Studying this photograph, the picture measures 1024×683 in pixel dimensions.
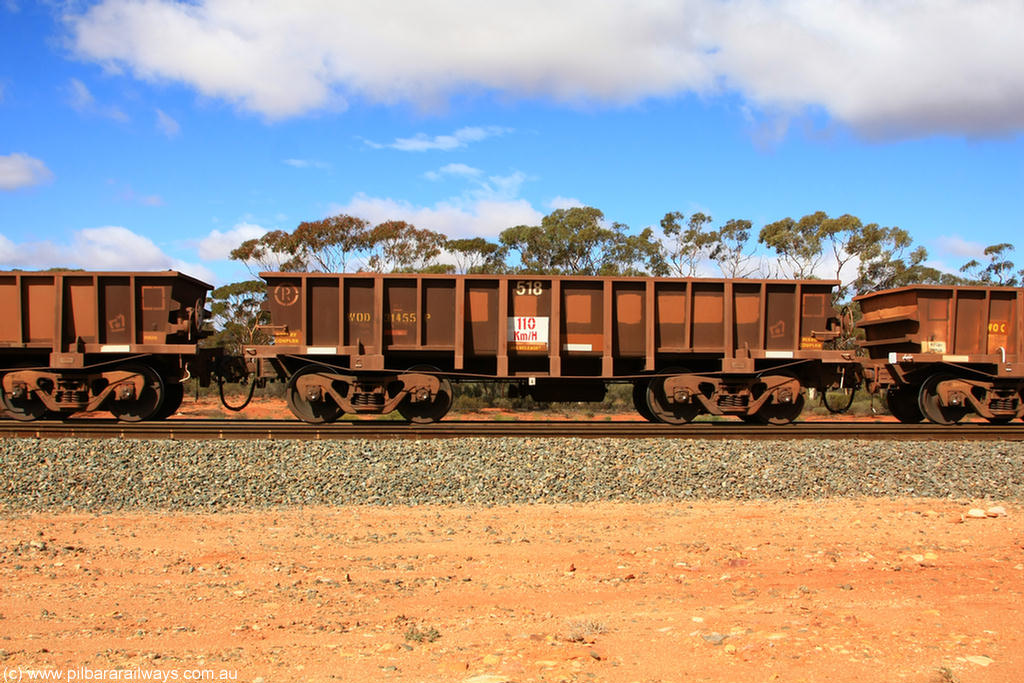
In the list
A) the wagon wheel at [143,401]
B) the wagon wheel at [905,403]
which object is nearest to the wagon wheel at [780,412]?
the wagon wheel at [905,403]

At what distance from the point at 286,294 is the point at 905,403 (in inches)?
502

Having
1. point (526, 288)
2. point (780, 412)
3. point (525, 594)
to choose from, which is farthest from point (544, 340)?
point (525, 594)

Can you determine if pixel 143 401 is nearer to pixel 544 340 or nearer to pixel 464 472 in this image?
pixel 544 340

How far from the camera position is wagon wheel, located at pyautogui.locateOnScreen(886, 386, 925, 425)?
622 inches

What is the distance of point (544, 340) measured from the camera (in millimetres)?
14094

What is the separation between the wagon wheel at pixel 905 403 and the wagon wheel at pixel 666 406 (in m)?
4.68

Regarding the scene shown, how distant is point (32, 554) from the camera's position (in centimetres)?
666

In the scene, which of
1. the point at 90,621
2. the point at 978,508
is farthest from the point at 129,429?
the point at 978,508

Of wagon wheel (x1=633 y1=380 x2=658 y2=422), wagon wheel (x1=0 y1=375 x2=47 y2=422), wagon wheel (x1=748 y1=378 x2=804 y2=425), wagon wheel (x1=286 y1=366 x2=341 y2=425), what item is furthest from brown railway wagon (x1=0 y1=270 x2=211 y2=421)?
wagon wheel (x1=748 y1=378 x2=804 y2=425)

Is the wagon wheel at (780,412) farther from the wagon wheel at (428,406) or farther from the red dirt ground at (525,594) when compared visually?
the wagon wheel at (428,406)

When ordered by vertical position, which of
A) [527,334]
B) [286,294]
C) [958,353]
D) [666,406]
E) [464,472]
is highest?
[286,294]

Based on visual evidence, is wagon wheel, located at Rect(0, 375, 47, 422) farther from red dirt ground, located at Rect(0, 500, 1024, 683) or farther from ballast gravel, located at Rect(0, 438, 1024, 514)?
red dirt ground, located at Rect(0, 500, 1024, 683)

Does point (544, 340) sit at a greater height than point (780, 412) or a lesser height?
greater

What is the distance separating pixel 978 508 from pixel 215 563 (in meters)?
8.20
